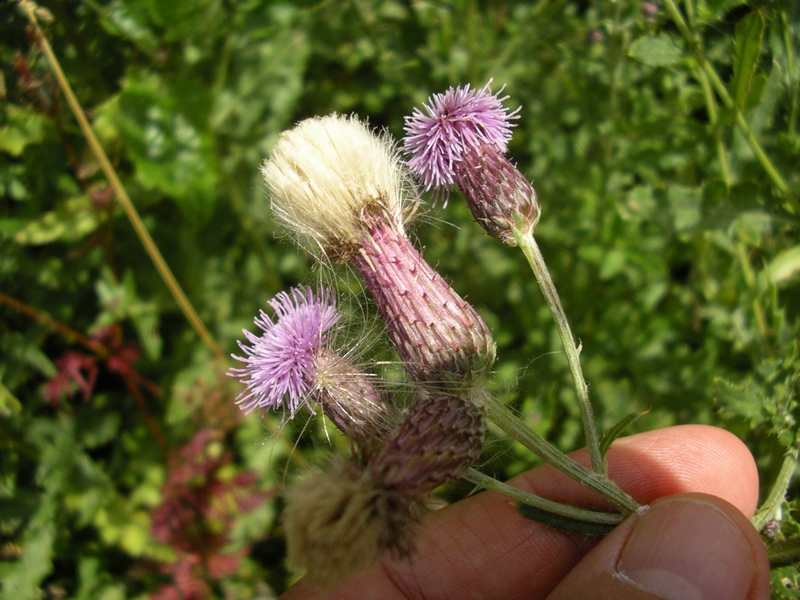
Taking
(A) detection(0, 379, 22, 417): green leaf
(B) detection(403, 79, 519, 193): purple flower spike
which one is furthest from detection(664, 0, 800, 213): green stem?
(A) detection(0, 379, 22, 417): green leaf

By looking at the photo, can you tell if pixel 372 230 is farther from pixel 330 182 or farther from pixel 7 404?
pixel 7 404

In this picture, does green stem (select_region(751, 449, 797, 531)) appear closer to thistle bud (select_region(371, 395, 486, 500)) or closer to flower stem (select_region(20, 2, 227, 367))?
thistle bud (select_region(371, 395, 486, 500))

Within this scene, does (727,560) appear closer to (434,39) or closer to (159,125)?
(159,125)

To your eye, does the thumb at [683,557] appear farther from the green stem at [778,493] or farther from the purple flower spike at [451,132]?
the purple flower spike at [451,132]

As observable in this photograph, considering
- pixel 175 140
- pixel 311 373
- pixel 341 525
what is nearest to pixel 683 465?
pixel 311 373

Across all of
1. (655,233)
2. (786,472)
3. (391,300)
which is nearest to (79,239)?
(391,300)
